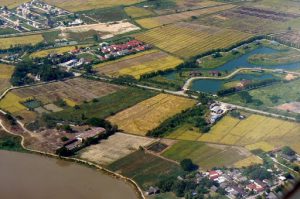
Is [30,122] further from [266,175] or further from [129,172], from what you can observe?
[266,175]

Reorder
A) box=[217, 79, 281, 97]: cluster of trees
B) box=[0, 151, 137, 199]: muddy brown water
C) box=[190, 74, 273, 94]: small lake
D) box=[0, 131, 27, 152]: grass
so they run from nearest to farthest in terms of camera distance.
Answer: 1. box=[0, 151, 137, 199]: muddy brown water
2. box=[0, 131, 27, 152]: grass
3. box=[217, 79, 281, 97]: cluster of trees
4. box=[190, 74, 273, 94]: small lake

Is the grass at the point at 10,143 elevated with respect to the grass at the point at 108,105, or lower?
lower

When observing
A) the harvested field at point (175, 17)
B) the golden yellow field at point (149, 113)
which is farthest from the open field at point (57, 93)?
the harvested field at point (175, 17)

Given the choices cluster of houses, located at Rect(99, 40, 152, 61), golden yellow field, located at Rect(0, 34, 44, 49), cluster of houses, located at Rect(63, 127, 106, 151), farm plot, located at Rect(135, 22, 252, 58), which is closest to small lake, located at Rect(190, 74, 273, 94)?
farm plot, located at Rect(135, 22, 252, 58)

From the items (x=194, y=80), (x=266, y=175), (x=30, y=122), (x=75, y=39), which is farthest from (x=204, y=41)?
(x=266, y=175)

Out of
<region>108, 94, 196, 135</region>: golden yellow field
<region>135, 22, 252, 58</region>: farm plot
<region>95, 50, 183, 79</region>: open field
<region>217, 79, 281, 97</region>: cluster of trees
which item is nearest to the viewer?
<region>108, 94, 196, 135</region>: golden yellow field

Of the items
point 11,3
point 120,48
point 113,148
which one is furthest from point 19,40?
point 113,148

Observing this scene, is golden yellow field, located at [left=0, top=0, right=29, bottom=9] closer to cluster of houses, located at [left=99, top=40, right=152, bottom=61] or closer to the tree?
cluster of houses, located at [left=99, top=40, right=152, bottom=61]

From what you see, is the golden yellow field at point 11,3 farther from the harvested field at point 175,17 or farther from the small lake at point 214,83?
the small lake at point 214,83
